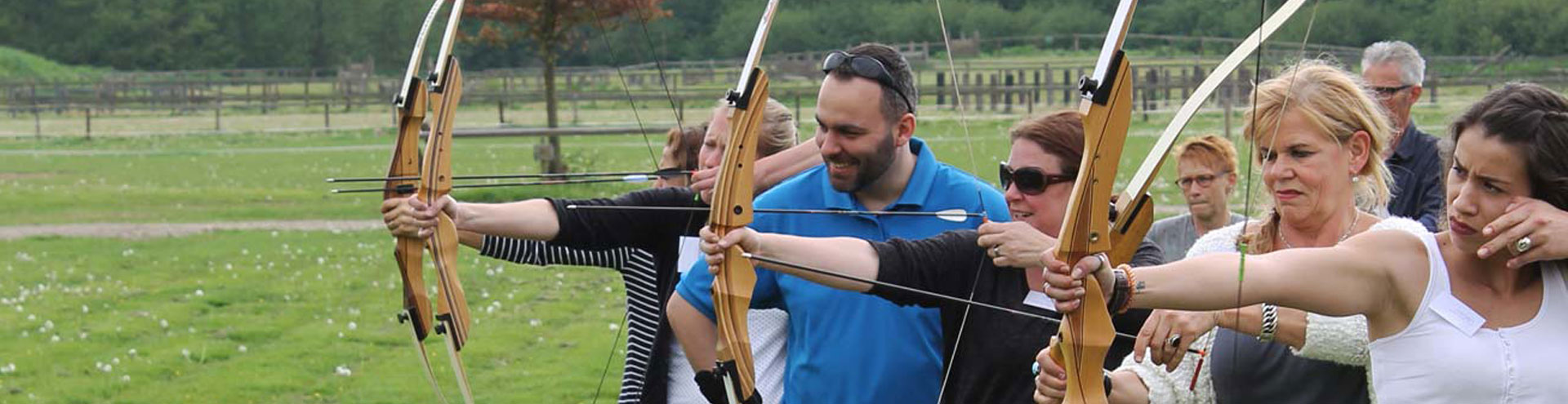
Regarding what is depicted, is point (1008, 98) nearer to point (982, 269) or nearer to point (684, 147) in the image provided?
point (684, 147)

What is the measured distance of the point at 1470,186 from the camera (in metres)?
2.22

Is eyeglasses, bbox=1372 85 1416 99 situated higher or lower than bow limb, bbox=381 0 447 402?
higher

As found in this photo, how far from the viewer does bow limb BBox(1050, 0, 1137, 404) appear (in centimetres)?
224

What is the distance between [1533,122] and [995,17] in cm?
354

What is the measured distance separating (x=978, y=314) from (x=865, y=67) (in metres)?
0.51

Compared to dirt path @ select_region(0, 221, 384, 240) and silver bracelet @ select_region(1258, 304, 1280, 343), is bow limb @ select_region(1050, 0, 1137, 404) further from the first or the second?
dirt path @ select_region(0, 221, 384, 240)

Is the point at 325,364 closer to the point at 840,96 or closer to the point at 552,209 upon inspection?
the point at 552,209

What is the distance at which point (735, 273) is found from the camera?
291cm

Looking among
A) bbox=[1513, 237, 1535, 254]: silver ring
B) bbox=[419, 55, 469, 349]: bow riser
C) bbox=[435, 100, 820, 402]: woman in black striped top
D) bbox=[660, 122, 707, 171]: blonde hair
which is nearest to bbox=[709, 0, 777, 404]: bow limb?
bbox=[435, 100, 820, 402]: woman in black striped top

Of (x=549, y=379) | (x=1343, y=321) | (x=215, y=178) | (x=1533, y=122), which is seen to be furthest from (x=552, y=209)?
(x=215, y=178)

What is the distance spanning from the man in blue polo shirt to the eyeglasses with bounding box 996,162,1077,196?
0.96ft

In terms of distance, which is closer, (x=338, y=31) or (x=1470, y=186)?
(x=1470, y=186)

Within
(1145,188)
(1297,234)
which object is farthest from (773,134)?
(1145,188)

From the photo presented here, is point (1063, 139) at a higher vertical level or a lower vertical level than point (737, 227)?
higher
